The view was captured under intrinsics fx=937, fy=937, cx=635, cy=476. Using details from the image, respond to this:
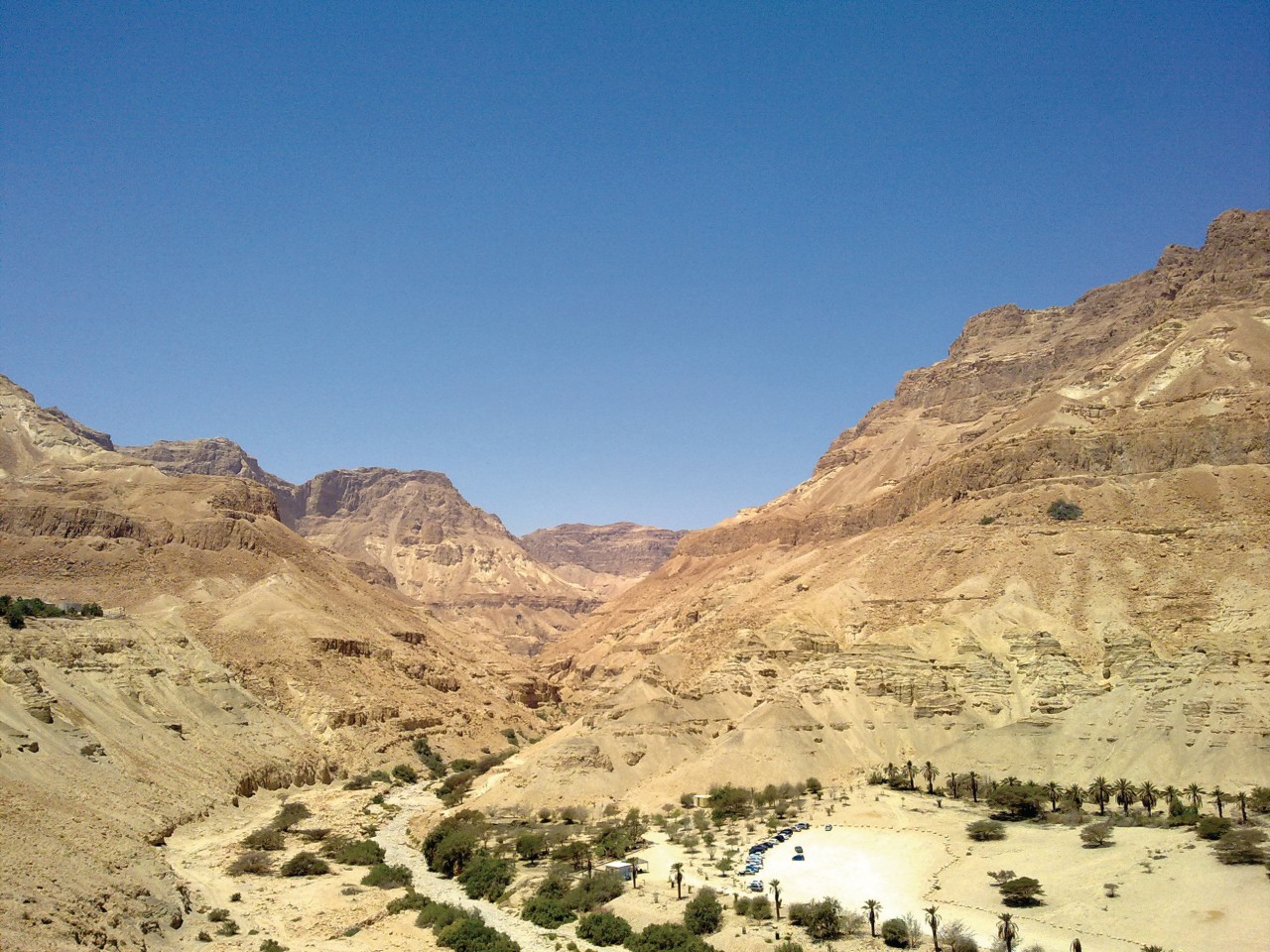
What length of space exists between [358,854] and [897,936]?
2855 cm

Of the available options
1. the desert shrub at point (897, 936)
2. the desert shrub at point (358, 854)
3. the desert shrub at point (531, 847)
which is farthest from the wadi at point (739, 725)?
the desert shrub at point (531, 847)

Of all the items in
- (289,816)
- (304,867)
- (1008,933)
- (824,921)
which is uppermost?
(1008,933)

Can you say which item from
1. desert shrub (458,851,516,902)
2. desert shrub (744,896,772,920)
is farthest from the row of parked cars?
desert shrub (458,851,516,902)

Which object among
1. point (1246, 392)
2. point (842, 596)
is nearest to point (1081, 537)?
point (842, 596)

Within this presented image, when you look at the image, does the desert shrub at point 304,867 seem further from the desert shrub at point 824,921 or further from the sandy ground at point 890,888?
the desert shrub at point 824,921

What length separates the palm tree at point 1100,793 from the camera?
159ft

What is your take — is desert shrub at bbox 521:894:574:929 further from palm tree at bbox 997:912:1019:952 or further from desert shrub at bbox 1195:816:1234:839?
desert shrub at bbox 1195:816:1234:839

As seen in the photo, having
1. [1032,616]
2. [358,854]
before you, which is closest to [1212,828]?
[1032,616]

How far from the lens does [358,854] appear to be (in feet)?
161

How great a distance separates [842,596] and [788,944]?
5089cm

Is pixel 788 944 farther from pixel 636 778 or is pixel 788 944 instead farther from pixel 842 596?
pixel 842 596

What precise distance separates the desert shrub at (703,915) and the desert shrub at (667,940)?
41cm

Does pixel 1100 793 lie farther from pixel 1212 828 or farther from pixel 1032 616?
pixel 1032 616

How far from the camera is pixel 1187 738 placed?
50281 mm
